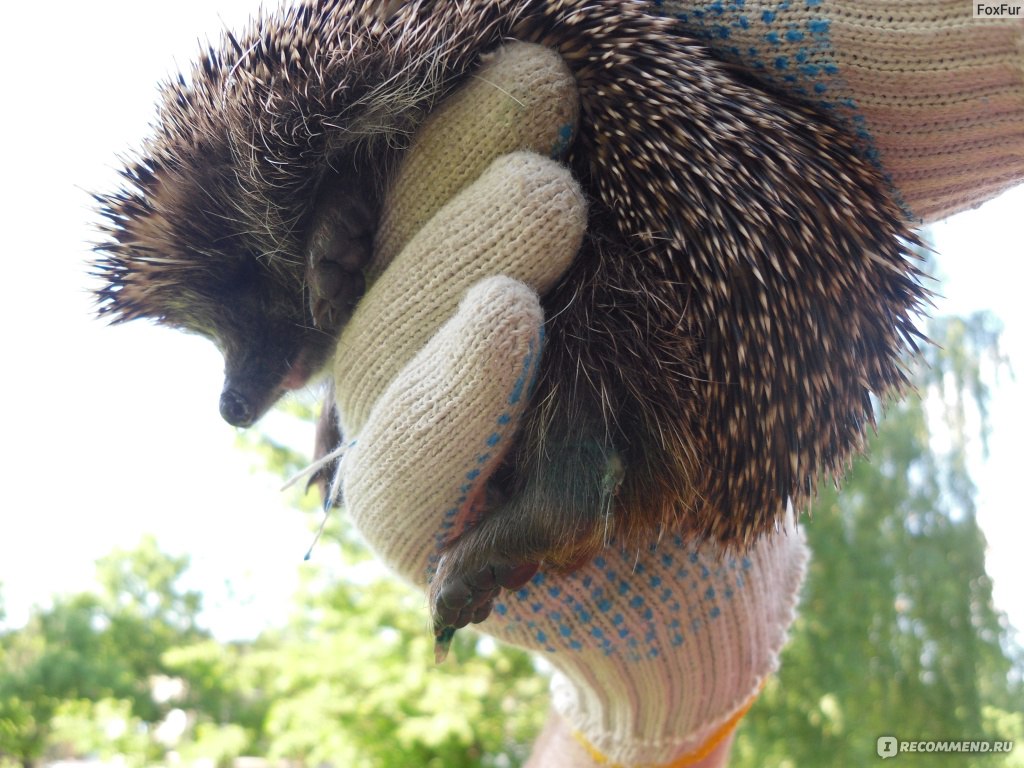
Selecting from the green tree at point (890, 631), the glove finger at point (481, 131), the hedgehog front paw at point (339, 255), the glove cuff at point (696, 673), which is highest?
the glove finger at point (481, 131)

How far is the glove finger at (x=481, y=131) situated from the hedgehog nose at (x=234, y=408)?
0.40 meters

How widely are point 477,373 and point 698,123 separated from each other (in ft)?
1.77

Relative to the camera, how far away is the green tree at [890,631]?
5.84 metres

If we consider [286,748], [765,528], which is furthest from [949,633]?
[765,528]

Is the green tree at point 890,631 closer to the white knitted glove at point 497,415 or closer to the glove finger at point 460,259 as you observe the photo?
the white knitted glove at point 497,415

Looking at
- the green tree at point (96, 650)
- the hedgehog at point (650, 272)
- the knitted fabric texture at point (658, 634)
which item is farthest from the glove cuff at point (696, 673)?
the green tree at point (96, 650)

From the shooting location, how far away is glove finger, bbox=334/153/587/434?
1.36 m

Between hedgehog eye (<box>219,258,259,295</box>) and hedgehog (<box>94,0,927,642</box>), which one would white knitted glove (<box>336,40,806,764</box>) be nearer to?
hedgehog (<box>94,0,927,642</box>)

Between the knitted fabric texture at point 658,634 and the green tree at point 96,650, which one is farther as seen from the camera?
the green tree at point 96,650


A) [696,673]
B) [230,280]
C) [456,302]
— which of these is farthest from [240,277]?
[696,673]

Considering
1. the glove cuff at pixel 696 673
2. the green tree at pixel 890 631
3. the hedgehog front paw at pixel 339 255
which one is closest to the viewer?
the hedgehog front paw at pixel 339 255

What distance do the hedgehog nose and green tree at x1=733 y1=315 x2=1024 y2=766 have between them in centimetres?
497

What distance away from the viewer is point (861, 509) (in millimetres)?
6062

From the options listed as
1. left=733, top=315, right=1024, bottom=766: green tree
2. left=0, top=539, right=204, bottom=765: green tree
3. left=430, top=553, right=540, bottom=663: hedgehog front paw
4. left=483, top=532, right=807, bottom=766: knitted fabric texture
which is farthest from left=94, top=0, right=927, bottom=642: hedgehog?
left=0, top=539, right=204, bottom=765: green tree
